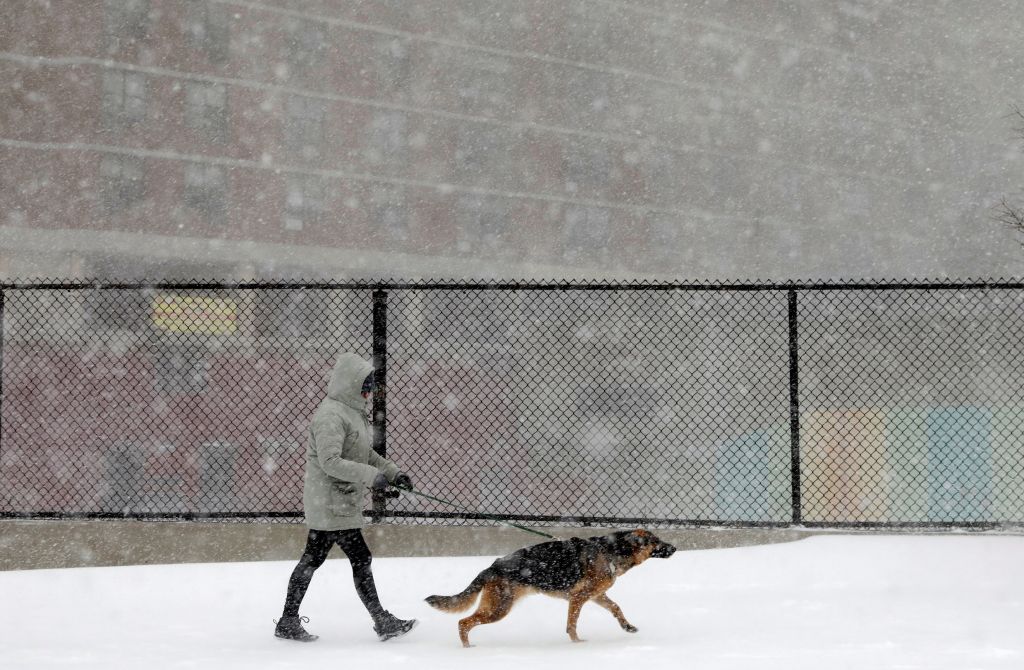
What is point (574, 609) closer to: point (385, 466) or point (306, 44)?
point (385, 466)

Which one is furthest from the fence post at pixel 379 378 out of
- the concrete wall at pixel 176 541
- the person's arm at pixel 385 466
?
the person's arm at pixel 385 466

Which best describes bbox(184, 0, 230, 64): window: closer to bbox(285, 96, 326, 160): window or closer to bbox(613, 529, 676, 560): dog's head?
bbox(285, 96, 326, 160): window

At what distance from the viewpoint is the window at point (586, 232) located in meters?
39.7

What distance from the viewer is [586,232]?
4000cm

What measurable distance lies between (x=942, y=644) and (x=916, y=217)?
45.3 m

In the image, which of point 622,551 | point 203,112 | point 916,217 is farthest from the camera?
point 916,217

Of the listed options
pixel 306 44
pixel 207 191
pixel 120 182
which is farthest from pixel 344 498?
pixel 306 44

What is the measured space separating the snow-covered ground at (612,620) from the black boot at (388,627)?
6 cm

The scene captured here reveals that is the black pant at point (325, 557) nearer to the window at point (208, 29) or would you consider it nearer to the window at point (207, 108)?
the window at point (207, 108)

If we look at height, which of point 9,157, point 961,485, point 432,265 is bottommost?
point 961,485

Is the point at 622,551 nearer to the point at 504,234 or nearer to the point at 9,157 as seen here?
the point at 9,157

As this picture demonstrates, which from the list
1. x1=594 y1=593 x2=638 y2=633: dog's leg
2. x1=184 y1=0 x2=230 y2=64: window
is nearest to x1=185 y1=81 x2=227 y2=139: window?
x1=184 y1=0 x2=230 y2=64: window

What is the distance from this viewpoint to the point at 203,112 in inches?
1324

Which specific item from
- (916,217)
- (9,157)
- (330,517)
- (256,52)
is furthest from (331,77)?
(330,517)
